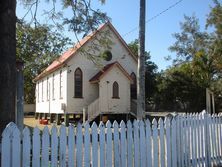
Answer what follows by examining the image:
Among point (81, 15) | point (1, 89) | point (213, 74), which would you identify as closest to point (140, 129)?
point (1, 89)

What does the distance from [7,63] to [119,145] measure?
265 centimetres

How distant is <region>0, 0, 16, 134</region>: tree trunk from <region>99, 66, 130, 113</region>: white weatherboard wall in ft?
79.1

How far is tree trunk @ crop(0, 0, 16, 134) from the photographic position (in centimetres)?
643

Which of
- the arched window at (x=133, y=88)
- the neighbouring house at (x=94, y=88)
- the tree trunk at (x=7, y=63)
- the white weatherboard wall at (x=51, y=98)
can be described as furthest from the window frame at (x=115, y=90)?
the tree trunk at (x=7, y=63)

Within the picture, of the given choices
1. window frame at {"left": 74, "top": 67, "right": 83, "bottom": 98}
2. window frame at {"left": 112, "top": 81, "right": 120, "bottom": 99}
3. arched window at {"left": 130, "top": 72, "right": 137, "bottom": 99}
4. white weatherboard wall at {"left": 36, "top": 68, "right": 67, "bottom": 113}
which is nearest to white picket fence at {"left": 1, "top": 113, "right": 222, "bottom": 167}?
window frame at {"left": 112, "top": 81, "right": 120, "bottom": 99}

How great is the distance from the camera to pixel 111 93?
31516 millimetres

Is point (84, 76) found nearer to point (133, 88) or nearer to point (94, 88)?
point (94, 88)

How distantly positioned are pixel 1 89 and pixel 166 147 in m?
3.95

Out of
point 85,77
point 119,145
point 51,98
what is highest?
point 85,77

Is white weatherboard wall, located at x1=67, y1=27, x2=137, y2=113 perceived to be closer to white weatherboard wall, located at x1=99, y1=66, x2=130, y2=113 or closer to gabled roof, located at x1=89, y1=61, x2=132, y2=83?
white weatherboard wall, located at x1=99, y1=66, x2=130, y2=113

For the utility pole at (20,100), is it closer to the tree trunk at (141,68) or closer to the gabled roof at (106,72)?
the tree trunk at (141,68)

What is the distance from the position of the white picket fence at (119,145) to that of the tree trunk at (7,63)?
81 centimetres

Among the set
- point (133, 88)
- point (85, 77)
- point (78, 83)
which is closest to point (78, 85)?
point (78, 83)

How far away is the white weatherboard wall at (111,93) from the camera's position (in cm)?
3095
